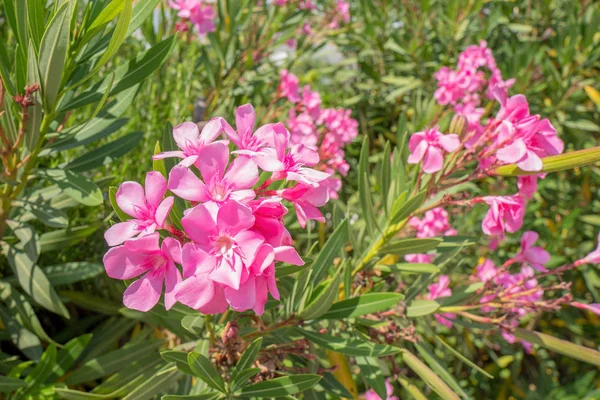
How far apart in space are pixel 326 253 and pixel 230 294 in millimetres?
388

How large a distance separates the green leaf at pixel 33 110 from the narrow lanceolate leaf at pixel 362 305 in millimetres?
560

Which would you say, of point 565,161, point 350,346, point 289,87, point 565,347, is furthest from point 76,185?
point 289,87

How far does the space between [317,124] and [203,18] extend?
488mm

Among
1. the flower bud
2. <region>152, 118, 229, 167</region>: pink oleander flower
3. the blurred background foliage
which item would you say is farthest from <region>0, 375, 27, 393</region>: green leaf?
the flower bud

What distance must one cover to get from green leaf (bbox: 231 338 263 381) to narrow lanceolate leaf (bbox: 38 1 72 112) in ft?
1.56

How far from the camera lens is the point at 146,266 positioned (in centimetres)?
59

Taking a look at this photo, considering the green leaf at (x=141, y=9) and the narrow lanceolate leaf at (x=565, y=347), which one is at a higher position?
the green leaf at (x=141, y=9)

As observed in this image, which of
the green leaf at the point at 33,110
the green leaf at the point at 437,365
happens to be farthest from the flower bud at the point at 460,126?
the green leaf at the point at 33,110

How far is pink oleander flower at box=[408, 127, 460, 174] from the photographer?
2.76ft

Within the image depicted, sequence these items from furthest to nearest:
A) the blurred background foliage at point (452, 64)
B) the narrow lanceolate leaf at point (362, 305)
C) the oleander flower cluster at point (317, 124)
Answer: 1. the blurred background foliage at point (452, 64)
2. the oleander flower cluster at point (317, 124)
3. the narrow lanceolate leaf at point (362, 305)

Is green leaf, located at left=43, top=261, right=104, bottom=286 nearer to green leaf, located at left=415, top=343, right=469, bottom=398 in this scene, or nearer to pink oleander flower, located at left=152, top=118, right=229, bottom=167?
pink oleander flower, located at left=152, top=118, right=229, bottom=167

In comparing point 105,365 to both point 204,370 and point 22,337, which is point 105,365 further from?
point 204,370

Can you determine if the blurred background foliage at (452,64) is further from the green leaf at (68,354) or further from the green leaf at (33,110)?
the green leaf at (33,110)

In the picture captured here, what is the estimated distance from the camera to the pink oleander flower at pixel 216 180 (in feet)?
1.83
